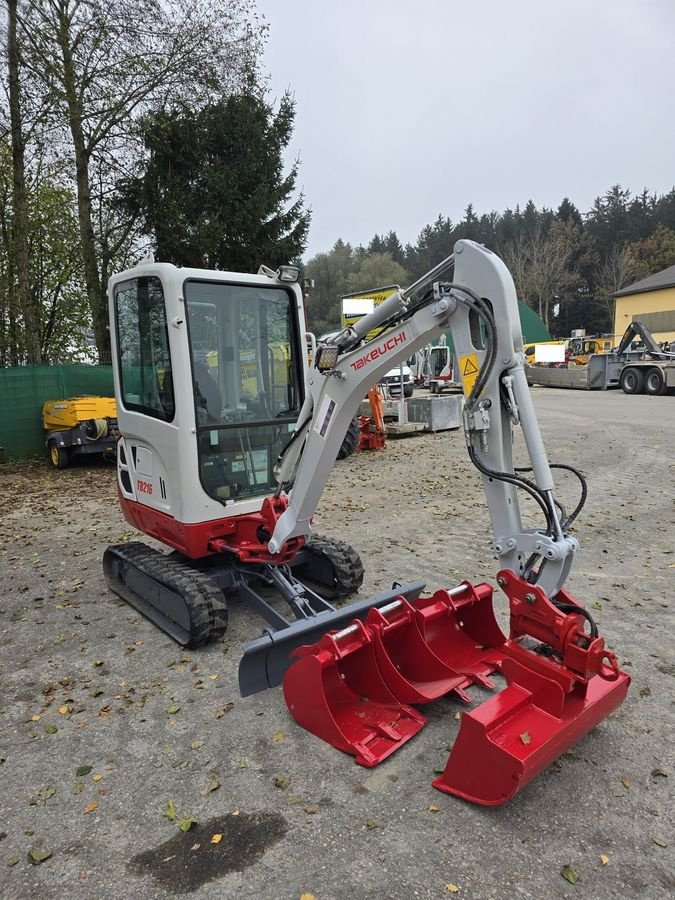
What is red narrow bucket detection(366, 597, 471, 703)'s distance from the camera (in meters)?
3.51

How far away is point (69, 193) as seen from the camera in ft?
54.1

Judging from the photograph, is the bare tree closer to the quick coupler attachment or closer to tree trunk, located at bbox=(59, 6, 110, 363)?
tree trunk, located at bbox=(59, 6, 110, 363)

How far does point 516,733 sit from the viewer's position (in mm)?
2754

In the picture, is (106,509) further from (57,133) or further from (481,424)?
(57,133)

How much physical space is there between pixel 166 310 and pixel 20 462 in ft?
34.6

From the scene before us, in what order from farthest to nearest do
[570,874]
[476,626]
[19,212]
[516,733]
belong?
[19,212] < [476,626] < [516,733] < [570,874]

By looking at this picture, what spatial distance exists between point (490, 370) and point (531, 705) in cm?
→ 166

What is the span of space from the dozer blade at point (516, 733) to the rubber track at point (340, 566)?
7.21ft

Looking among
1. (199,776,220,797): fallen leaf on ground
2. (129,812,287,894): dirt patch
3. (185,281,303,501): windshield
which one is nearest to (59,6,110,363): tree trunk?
(185,281,303,501): windshield

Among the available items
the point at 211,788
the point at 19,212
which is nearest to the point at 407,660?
the point at 211,788

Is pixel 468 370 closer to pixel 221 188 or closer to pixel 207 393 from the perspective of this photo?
pixel 207 393

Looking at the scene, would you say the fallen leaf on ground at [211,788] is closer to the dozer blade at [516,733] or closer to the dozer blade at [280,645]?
the dozer blade at [280,645]

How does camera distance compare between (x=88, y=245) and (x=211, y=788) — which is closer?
(x=211, y=788)

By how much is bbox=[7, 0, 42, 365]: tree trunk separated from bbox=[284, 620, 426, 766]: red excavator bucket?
14552 mm
